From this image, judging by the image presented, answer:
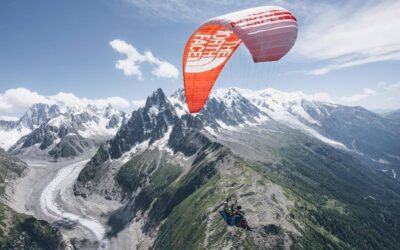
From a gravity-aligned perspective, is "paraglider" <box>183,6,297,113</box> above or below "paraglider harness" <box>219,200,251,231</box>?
above

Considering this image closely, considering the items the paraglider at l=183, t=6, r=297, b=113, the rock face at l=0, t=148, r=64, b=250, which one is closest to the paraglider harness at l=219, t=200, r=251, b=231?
the paraglider at l=183, t=6, r=297, b=113

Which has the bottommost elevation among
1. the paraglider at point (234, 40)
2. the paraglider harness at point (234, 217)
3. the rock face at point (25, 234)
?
the rock face at point (25, 234)

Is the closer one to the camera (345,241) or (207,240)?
(207,240)

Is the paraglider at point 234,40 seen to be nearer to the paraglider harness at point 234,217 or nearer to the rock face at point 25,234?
the paraglider harness at point 234,217

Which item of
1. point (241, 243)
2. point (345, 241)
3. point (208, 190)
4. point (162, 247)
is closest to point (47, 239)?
point (162, 247)

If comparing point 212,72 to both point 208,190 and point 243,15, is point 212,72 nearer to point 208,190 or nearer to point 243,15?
point 243,15

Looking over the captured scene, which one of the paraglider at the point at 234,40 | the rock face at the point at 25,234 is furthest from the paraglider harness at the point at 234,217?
the rock face at the point at 25,234

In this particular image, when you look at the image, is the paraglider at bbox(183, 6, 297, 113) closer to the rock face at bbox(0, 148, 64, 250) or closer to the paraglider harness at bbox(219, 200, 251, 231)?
the paraglider harness at bbox(219, 200, 251, 231)

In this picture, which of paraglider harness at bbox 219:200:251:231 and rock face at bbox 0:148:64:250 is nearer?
paraglider harness at bbox 219:200:251:231
